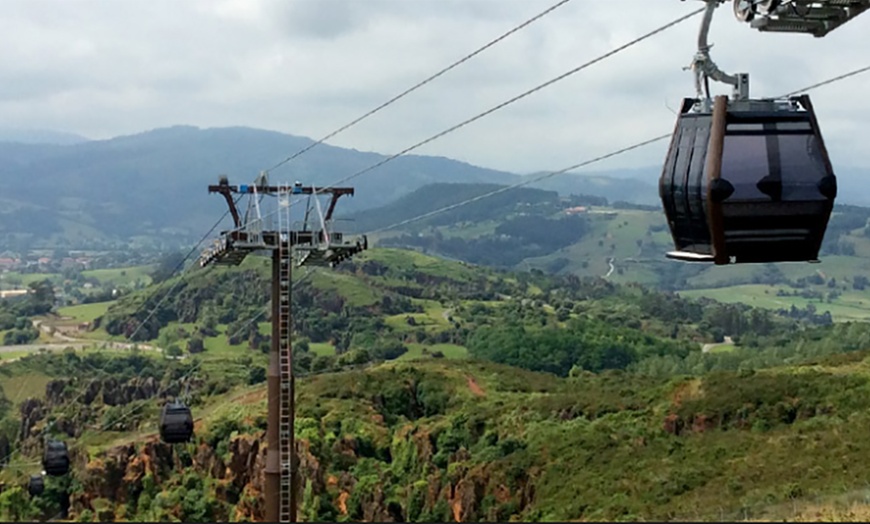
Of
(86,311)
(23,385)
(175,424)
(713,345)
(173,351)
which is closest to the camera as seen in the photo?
(175,424)

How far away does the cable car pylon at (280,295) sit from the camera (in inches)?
818

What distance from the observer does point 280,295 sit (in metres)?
21.0

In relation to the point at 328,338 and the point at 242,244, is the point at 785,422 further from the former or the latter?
the point at 328,338

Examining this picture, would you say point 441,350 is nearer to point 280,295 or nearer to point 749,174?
point 280,295

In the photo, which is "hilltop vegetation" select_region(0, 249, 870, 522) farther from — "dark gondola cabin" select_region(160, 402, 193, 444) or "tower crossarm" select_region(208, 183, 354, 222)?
"tower crossarm" select_region(208, 183, 354, 222)

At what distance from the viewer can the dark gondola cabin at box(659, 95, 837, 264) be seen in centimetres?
963

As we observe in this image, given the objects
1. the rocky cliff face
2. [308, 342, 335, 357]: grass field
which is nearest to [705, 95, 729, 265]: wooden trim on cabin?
the rocky cliff face

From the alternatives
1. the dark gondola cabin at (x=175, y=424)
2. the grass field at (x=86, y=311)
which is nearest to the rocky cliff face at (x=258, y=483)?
the dark gondola cabin at (x=175, y=424)

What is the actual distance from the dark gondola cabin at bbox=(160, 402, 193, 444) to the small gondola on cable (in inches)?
773

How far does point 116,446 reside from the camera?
141 feet

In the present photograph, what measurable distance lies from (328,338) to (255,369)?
127ft

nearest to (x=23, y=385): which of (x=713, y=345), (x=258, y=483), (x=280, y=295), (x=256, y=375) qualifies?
(x=256, y=375)

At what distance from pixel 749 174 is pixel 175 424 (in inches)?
807

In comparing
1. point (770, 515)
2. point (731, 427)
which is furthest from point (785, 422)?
point (770, 515)
